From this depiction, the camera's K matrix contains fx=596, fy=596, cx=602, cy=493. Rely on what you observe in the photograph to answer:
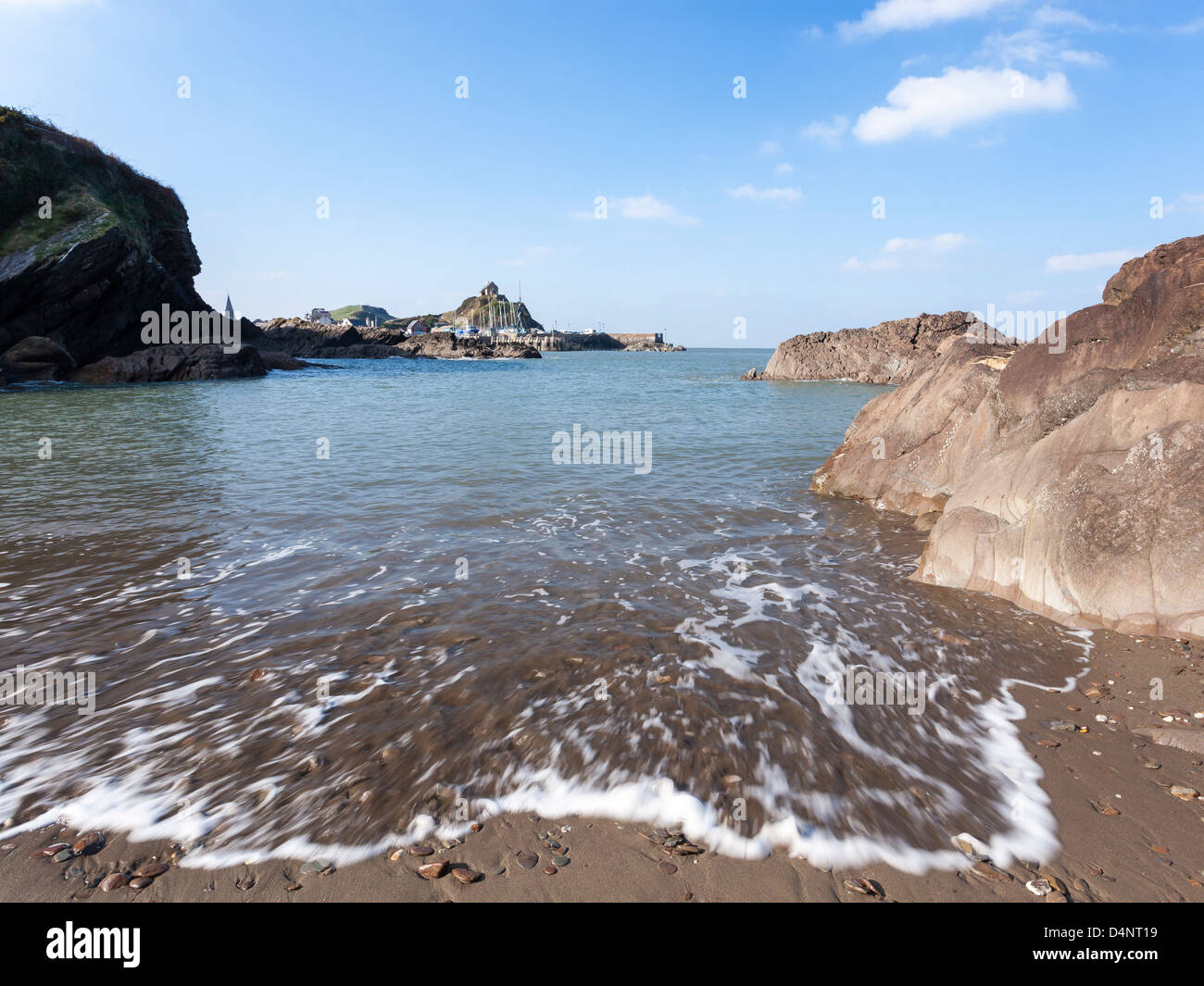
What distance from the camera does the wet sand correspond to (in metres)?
3.22

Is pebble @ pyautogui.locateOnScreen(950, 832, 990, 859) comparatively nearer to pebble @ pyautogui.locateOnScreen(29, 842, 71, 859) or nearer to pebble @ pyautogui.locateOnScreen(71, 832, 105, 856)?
pebble @ pyautogui.locateOnScreen(71, 832, 105, 856)

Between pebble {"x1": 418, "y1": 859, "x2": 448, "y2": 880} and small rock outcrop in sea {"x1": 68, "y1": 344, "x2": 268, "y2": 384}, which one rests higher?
small rock outcrop in sea {"x1": 68, "y1": 344, "x2": 268, "y2": 384}

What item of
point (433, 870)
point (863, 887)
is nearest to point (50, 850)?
point (433, 870)

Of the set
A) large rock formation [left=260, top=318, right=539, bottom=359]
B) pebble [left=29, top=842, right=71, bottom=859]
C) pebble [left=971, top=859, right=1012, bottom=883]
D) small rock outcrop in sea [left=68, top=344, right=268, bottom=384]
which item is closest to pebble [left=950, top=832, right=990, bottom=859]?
pebble [left=971, top=859, right=1012, bottom=883]

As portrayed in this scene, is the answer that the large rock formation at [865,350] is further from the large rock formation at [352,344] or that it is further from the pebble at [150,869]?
the large rock formation at [352,344]

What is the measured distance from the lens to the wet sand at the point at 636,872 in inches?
127

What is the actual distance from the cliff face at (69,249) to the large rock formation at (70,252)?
0.07 m

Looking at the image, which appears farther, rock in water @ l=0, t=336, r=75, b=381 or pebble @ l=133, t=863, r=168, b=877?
rock in water @ l=0, t=336, r=75, b=381

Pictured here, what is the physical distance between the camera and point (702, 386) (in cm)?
5016

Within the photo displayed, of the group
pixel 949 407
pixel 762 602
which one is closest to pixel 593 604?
pixel 762 602

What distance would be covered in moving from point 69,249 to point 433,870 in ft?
181

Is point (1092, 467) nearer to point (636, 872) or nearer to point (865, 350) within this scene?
point (636, 872)

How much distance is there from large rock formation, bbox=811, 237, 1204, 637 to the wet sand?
287 cm
